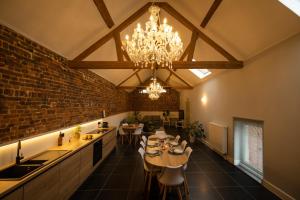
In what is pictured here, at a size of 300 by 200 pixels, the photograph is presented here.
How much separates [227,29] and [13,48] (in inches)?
157

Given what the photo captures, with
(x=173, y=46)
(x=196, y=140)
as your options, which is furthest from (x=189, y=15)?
(x=196, y=140)

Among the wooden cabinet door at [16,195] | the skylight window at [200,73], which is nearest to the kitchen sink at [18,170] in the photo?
the wooden cabinet door at [16,195]

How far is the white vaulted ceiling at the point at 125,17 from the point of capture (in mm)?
2213

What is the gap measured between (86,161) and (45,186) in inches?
50.1

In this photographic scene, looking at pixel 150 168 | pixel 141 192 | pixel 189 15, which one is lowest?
pixel 141 192

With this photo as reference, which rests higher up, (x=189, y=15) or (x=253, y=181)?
(x=189, y=15)

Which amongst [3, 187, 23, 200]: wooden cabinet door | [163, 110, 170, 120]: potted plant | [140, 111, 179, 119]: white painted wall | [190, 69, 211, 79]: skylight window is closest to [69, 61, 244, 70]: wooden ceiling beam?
[190, 69, 211, 79]: skylight window

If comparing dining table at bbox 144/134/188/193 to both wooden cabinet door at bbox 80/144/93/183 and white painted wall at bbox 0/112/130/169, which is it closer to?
wooden cabinet door at bbox 80/144/93/183

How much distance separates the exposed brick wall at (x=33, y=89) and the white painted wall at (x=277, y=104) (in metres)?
4.42

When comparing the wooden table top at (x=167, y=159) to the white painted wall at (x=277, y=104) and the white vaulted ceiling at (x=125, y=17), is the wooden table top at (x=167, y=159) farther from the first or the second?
the white vaulted ceiling at (x=125, y=17)

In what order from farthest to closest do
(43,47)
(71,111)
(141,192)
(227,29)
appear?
(71,111), (227,29), (141,192), (43,47)

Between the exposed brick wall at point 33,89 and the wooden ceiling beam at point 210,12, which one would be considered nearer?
the exposed brick wall at point 33,89

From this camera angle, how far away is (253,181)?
11.1ft

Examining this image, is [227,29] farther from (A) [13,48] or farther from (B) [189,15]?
(A) [13,48]
